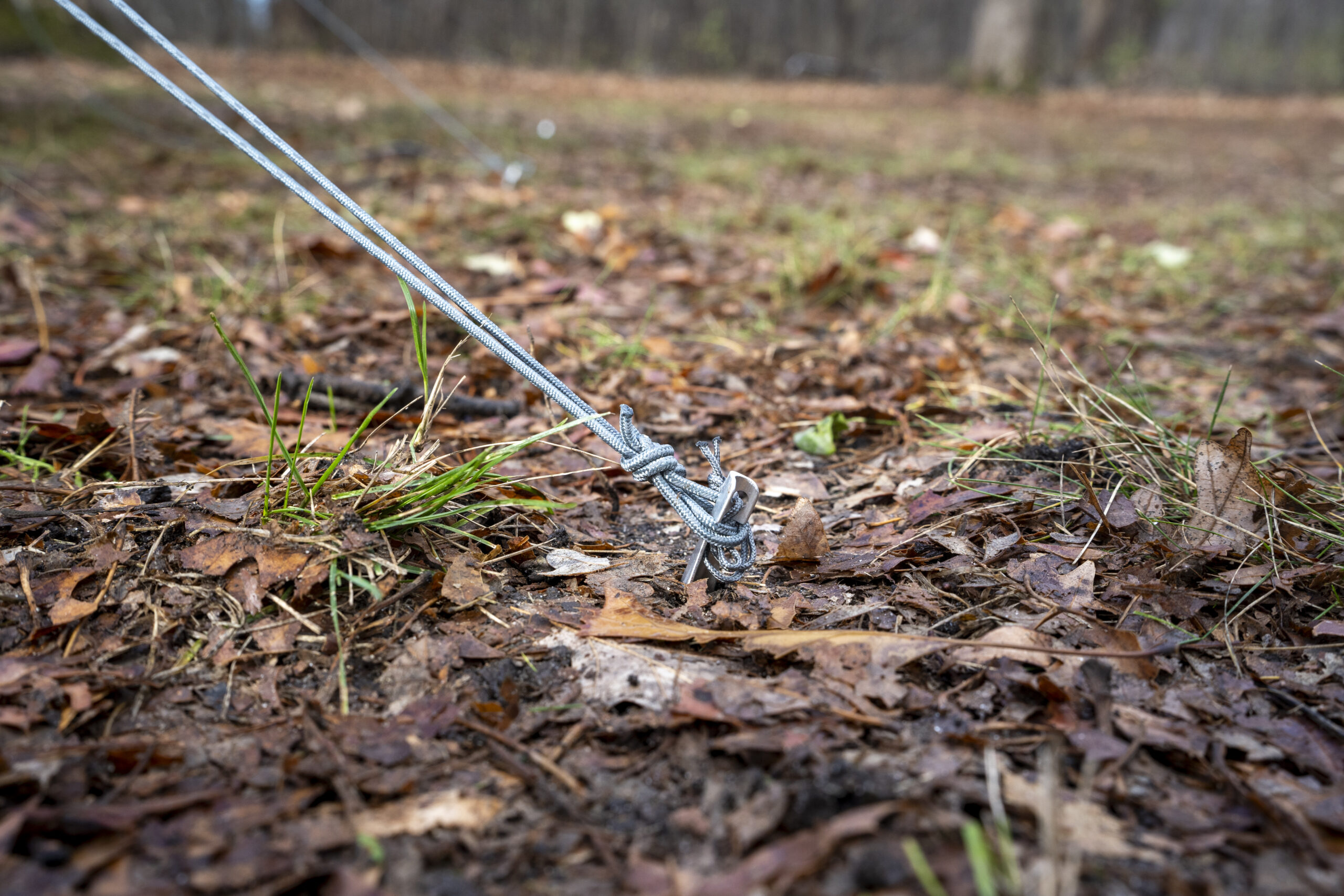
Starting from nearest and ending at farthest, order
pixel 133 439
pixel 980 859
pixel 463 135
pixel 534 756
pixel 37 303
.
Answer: pixel 980 859 < pixel 534 756 < pixel 133 439 < pixel 37 303 < pixel 463 135

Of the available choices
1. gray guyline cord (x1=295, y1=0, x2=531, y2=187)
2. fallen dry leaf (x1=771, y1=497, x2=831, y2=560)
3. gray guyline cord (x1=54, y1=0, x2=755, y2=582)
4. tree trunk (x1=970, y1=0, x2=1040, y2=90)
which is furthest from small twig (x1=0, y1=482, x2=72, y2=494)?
tree trunk (x1=970, y1=0, x2=1040, y2=90)

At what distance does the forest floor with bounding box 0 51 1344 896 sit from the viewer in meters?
0.94

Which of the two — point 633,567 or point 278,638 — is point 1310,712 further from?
point 278,638

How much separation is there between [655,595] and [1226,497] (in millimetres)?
1013

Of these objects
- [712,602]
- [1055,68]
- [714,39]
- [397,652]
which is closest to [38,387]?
[397,652]

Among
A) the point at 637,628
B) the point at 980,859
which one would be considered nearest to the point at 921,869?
the point at 980,859

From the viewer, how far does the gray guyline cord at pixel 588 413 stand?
1317mm

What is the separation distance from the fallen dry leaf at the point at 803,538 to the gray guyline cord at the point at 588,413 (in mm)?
104

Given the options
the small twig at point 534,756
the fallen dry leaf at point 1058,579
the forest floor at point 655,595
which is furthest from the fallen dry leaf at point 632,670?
the fallen dry leaf at point 1058,579

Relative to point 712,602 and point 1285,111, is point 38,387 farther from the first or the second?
point 1285,111

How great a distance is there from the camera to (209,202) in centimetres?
384

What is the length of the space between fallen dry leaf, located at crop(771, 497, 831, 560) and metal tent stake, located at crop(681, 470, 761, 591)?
0.49ft

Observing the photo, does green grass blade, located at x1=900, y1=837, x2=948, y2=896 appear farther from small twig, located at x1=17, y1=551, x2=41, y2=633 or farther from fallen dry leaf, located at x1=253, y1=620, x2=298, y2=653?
small twig, located at x1=17, y1=551, x2=41, y2=633

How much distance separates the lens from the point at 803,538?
4.92 feet
